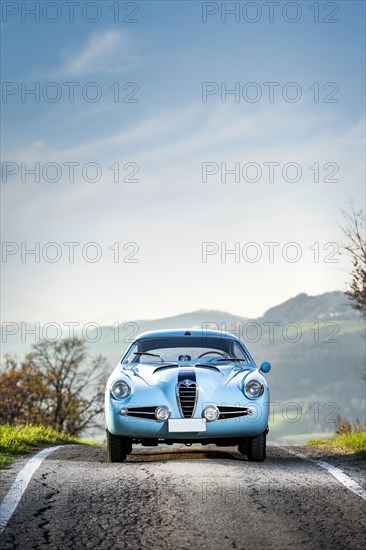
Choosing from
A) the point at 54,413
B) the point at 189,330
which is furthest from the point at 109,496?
the point at 54,413

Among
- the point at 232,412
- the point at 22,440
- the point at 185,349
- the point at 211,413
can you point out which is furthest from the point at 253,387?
the point at 22,440

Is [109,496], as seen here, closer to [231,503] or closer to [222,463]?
[231,503]

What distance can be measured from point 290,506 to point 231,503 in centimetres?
48

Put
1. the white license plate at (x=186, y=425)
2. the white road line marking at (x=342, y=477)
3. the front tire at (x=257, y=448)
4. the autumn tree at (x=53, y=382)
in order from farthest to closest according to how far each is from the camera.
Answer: the autumn tree at (x=53, y=382) < the front tire at (x=257, y=448) < the white license plate at (x=186, y=425) < the white road line marking at (x=342, y=477)

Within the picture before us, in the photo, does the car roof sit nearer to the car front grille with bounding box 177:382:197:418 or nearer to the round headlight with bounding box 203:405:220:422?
the car front grille with bounding box 177:382:197:418

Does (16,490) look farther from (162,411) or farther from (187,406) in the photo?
(187,406)

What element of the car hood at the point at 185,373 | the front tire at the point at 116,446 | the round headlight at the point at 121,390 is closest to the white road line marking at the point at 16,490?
the front tire at the point at 116,446

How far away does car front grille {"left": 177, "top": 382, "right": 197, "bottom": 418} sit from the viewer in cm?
820

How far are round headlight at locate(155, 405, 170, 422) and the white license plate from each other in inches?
3.1

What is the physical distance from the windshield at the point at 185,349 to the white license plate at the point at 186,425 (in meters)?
1.52

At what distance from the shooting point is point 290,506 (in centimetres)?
561

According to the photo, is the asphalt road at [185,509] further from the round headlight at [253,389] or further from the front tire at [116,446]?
the round headlight at [253,389]

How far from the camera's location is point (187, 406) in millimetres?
8211

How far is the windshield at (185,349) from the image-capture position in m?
9.66
